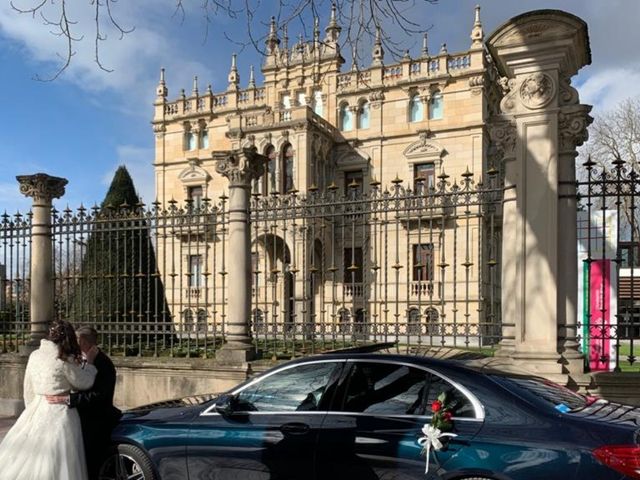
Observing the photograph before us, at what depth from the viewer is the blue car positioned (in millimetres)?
3656

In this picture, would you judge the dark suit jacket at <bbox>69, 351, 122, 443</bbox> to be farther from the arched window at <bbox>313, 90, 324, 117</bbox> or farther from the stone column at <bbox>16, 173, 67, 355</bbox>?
the arched window at <bbox>313, 90, 324, 117</bbox>

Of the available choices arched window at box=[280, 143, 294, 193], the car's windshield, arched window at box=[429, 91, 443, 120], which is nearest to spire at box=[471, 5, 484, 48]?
arched window at box=[429, 91, 443, 120]

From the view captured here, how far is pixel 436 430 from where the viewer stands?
3902 millimetres

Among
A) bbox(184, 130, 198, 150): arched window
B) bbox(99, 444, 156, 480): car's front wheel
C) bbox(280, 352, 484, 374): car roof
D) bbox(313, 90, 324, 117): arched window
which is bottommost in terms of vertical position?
bbox(99, 444, 156, 480): car's front wheel

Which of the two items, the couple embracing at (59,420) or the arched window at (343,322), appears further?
the arched window at (343,322)

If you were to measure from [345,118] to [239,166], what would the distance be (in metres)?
26.0

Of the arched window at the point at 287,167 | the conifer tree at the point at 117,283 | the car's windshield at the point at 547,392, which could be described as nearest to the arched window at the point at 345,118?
the arched window at the point at 287,167

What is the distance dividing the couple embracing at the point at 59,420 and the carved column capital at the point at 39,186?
20.5 feet

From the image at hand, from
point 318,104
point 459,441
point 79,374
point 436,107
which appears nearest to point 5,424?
point 79,374

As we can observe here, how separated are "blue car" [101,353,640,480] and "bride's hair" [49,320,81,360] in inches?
31.6

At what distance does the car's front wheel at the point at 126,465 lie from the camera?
4904 mm

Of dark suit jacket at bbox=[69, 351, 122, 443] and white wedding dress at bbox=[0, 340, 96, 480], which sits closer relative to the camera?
white wedding dress at bbox=[0, 340, 96, 480]

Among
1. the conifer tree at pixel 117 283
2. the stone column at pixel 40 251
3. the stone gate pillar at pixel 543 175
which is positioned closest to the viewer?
the stone gate pillar at pixel 543 175

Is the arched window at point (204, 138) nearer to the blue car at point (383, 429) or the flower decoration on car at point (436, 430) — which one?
the blue car at point (383, 429)
